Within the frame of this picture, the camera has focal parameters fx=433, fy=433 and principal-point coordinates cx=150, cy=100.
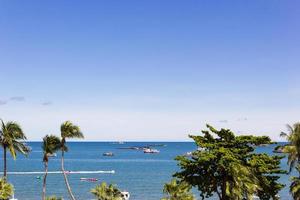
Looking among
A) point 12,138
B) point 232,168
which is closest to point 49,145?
point 12,138

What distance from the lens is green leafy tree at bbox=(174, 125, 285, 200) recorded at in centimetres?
4666

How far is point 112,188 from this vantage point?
5506 centimetres

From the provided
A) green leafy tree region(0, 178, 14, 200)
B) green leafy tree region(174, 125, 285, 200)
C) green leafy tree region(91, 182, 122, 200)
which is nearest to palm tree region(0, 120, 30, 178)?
green leafy tree region(0, 178, 14, 200)

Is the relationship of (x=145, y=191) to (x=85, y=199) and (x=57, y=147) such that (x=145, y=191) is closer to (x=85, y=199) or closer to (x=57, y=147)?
(x=85, y=199)

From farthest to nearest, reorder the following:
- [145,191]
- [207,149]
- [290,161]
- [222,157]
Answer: [145,191]
[290,161]
[207,149]
[222,157]

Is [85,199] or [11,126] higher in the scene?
[11,126]

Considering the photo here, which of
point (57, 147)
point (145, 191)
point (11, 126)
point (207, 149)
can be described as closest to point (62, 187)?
point (145, 191)

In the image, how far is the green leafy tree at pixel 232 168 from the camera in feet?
153

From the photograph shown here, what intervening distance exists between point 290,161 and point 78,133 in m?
31.2

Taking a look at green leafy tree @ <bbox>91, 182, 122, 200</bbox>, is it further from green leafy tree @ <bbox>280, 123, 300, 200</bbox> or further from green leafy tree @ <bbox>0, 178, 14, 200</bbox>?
green leafy tree @ <bbox>280, 123, 300, 200</bbox>

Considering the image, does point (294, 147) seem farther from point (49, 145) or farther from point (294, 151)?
point (49, 145)

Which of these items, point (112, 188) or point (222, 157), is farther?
point (112, 188)

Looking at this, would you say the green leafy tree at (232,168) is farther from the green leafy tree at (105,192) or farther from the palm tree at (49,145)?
the palm tree at (49,145)

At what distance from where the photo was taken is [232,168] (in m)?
46.3
